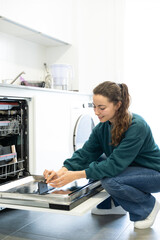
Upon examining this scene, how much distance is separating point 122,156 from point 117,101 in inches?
12.3

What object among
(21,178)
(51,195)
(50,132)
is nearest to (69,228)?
(51,195)

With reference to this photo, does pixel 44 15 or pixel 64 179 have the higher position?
pixel 44 15

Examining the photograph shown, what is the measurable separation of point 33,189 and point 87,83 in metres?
2.24

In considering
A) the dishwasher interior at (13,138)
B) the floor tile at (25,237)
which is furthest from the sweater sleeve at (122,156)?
the dishwasher interior at (13,138)

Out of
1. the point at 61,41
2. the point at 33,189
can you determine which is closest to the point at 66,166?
the point at 33,189

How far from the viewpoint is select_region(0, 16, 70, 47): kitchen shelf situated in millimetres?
2940

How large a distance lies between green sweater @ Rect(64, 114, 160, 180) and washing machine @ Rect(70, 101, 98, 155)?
0.96 meters

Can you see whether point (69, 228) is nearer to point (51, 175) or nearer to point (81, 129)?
point (51, 175)

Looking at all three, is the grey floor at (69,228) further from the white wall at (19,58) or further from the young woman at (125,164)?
the white wall at (19,58)

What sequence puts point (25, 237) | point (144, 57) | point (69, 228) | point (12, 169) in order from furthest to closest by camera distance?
point (144, 57), point (12, 169), point (69, 228), point (25, 237)

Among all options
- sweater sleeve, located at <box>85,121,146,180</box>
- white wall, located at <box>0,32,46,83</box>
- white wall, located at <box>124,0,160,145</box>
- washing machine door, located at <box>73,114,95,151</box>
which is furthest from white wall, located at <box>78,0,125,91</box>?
sweater sleeve, located at <box>85,121,146,180</box>

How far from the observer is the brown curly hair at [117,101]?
73.6 inches

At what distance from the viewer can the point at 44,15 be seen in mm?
3266

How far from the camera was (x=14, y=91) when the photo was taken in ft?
7.37
